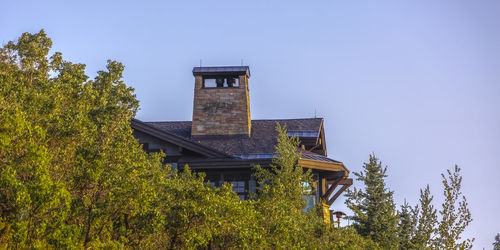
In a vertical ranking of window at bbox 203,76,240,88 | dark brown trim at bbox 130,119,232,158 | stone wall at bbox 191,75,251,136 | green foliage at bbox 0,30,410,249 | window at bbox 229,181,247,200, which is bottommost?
green foliage at bbox 0,30,410,249

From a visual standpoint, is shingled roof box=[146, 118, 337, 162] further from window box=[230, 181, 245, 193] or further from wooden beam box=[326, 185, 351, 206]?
wooden beam box=[326, 185, 351, 206]

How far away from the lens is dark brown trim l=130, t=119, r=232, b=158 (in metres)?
24.9

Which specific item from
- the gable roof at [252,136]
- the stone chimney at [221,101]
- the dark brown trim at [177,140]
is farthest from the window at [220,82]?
the dark brown trim at [177,140]

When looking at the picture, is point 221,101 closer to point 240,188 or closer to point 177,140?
point 177,140

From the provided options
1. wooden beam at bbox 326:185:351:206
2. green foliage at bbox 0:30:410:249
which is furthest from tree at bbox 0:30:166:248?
wooden beam at bbox 326:185:351:206

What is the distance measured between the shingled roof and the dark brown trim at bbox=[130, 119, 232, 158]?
0.88ft

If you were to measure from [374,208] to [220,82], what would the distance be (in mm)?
9989

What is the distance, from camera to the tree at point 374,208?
2609 centimetres

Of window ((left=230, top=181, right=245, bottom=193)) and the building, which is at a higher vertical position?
the building

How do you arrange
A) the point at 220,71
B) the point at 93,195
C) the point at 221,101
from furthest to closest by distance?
the point at 220,71 → the point at 221,101 → the point at 93,195

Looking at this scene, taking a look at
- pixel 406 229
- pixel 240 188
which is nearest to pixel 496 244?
pixel 406 229

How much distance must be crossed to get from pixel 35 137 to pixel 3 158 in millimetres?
662

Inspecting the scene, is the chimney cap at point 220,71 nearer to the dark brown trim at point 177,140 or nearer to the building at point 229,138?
the building at point 229,138

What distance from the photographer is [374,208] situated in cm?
2667
